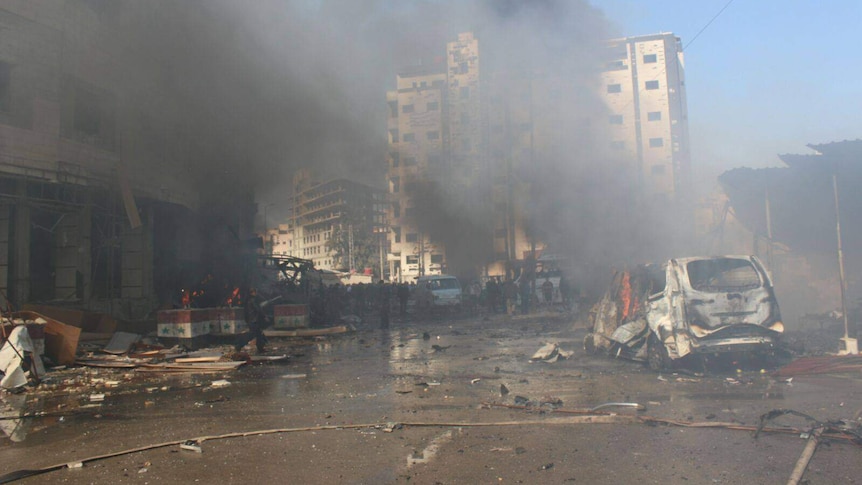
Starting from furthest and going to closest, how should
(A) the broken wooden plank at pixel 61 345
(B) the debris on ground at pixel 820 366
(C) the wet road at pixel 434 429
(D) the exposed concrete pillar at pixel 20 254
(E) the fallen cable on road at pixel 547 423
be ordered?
(D) the exposed concrete pillar at pixel 20 254
(A) the broken wooden plank at pixel 61 345
(B) the debris on ground at pixel 820 366
(E) the fallen cable on road at pixel 547 423
(C) the wet road at pixel 434 429

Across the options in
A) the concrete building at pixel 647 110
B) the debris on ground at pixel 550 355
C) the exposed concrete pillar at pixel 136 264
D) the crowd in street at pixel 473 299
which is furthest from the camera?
the crowd in street at pixel 473 299

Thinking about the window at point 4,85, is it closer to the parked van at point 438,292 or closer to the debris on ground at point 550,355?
the debris on ground at point 550,355

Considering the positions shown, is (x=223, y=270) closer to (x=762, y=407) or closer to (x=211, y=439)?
(x=211, y=439)

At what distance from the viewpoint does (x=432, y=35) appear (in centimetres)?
1120

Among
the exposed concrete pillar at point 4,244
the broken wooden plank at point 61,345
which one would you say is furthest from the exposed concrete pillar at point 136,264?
the broken wooden plank at point 61,345

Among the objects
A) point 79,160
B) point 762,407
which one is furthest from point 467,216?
point 762,407

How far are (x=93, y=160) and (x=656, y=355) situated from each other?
1250 centimetres

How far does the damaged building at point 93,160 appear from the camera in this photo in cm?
1173

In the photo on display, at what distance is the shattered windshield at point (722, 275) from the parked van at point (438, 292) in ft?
43.4

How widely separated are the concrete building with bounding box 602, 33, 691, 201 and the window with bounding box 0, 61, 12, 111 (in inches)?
461

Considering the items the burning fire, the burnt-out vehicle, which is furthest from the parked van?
the burnt-out vehicle

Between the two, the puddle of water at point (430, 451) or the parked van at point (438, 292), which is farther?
the parked van at point (438, 292)

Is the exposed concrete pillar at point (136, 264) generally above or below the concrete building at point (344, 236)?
below

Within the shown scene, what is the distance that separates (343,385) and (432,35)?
7.52m
